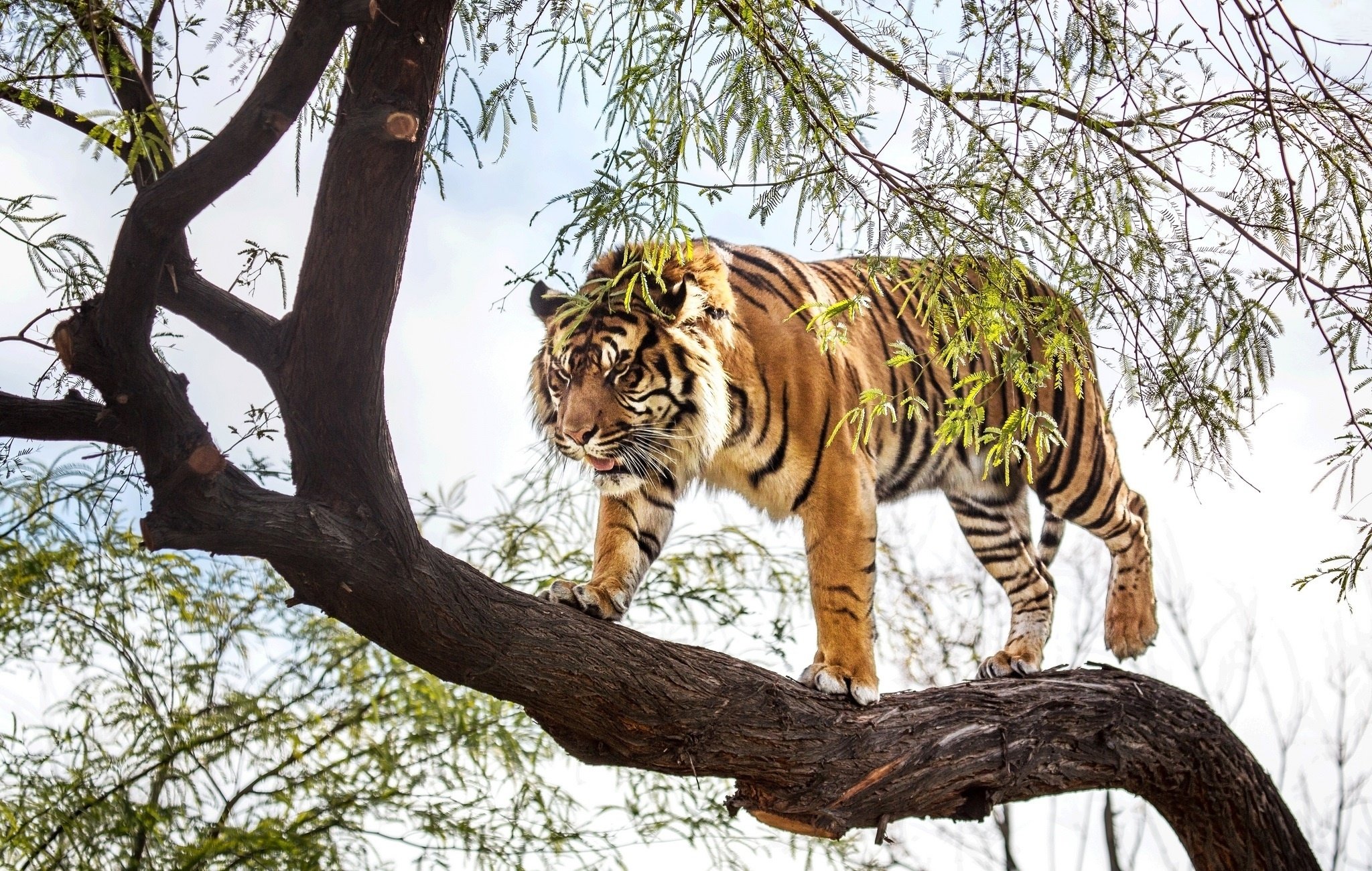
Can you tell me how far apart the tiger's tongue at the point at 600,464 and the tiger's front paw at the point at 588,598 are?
1.01 feet

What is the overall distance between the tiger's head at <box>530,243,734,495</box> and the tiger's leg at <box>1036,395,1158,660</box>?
1662mm

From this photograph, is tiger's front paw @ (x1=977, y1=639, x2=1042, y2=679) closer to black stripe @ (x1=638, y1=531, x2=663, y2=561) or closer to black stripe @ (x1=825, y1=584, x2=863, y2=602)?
black stripe @ (x1=825, y1=584, x2=863, y2=602)

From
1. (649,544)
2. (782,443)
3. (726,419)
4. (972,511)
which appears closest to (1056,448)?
(972,511)

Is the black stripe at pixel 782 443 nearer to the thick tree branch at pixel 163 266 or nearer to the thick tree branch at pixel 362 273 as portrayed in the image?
the thick tree branch at pixel 362 273

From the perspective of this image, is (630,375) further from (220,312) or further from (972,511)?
(972,511)

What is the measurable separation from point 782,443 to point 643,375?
0.42m

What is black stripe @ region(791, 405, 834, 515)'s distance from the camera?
3223mm

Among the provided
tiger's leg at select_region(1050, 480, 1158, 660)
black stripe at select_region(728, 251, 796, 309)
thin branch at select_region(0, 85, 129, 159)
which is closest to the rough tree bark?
thin branch at select_region(0, 85, 129, 159)

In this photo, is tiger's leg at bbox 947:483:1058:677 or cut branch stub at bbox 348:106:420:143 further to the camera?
tiger's leg at bbox 947:483:1058:677

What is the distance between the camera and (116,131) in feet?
6.93

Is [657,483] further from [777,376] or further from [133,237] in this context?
[133,237]

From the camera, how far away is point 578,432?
3084 millimetres

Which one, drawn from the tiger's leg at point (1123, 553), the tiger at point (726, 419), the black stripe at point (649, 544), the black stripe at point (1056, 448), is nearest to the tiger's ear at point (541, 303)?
the tiger at point (726, 419)

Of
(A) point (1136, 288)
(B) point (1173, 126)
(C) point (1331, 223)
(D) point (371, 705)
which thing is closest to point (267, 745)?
(D) point (371, 705)
